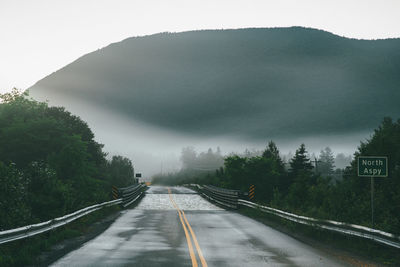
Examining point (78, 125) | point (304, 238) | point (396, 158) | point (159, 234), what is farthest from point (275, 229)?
point (78, 125)

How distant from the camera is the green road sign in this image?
14344mm

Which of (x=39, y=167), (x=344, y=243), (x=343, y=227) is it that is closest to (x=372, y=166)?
(x=343, y=227)

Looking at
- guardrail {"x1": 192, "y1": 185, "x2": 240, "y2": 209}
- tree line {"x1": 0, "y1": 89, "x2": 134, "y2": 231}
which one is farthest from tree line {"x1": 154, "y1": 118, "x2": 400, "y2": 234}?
tree line {"x1": 0, "y1": 89, "x2": 134, "y2": 231}

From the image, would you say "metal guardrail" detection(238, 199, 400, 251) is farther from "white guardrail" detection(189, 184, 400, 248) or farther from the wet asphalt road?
the wet asphalt road

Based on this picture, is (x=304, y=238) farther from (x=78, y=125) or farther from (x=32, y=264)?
(x=78, y=125)

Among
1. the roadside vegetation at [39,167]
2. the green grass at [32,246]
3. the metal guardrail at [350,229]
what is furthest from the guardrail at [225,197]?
the green grass at [32,246]

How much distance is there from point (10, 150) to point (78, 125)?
28.4 meters

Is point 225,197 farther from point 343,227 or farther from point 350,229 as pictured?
point 350,229

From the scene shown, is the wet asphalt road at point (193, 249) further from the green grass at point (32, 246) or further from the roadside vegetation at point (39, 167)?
the roadside vegetation at point (39, 167)

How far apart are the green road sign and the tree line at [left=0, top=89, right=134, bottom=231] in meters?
11.2

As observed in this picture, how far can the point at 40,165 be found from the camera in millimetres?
20953

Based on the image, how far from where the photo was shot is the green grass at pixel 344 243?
11969 millimetres

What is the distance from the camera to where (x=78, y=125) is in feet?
246

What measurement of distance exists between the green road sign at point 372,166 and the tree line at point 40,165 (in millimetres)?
11226
